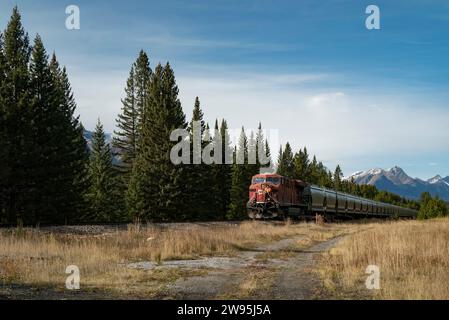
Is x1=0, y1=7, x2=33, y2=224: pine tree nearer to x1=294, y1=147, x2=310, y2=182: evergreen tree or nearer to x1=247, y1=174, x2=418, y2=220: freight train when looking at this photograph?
x1=247, y1=174, x2=418, y2=220: freight train

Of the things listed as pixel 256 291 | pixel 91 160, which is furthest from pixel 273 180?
pixel 91 160

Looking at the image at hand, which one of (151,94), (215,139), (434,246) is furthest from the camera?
(215,139)

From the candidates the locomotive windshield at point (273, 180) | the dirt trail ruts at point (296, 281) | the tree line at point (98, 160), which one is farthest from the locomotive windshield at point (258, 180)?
the dirt trail ruts at point (296, 281)

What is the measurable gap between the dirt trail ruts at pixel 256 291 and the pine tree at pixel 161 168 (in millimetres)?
36218

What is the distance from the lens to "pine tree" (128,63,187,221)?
51031 mm

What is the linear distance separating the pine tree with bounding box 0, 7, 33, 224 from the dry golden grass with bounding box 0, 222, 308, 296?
19.3 m

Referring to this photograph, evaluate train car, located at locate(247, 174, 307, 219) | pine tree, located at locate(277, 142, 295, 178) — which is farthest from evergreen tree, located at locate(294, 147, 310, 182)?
train car, located at locate(247, 174, 307, 219)

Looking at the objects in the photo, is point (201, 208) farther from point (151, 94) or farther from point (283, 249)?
point (283, 249)

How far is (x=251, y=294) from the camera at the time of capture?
9.28 metres

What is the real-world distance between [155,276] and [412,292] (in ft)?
19.9

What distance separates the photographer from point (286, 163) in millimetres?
110188

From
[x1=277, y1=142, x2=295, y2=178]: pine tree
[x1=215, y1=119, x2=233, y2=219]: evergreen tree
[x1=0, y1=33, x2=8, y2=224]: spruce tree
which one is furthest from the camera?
[x1=277, y1=142, x2=295, y2=178]: pine tree

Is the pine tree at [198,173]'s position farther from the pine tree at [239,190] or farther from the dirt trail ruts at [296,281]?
the dirt trail ruts at [296,281]
